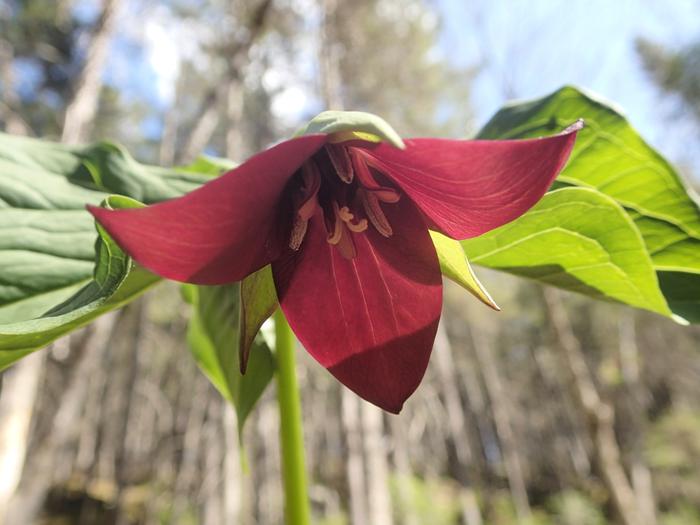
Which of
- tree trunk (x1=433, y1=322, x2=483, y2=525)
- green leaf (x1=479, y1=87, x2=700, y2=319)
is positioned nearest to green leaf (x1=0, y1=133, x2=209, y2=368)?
green leaf (x1=479, y1=87, x2=700, y2=319)

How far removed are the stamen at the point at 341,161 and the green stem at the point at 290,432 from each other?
14 centimetres

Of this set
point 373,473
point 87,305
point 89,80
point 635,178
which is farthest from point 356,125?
point 373,473

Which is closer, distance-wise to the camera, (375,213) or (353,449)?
(375,213)

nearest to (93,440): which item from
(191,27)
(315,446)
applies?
(315,446)

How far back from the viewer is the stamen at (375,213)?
1.21 feet

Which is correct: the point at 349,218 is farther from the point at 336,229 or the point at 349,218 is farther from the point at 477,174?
the point at 477,174

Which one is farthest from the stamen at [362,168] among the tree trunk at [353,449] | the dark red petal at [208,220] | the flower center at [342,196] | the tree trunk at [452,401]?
the tree trunk at [452,401]

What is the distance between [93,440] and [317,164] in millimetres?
18281

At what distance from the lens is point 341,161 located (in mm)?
362

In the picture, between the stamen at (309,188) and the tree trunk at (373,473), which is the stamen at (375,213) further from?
the tree trunk at (373,473)

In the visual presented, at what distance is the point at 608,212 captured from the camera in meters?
0.36

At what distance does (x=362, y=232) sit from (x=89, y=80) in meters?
3.25

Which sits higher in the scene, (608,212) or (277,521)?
(277,521)

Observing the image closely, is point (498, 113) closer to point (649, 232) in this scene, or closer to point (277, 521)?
point (649, 232)
